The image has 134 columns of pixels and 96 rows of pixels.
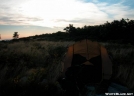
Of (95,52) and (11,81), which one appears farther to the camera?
(95,52)

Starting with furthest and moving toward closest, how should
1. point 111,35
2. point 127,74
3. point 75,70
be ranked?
point 111,35 → point 127,74 → point 75,70

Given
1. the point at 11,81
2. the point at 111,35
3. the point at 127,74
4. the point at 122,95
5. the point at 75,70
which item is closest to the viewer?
the point at 122,95

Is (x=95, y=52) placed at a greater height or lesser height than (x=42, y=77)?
greater

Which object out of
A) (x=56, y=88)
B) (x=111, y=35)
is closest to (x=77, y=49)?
(x=56, y=88)

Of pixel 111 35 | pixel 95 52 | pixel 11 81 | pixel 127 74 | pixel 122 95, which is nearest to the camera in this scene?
pixel 122 95

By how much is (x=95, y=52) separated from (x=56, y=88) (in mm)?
3147

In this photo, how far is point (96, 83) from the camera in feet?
22.1

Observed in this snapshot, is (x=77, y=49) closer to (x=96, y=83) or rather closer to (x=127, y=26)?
(x=96, y=83)

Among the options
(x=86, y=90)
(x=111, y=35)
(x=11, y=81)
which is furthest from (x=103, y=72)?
(x=111, y=35)

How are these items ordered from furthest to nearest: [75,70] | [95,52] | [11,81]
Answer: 1. [95,52]
2. [75,70]
3. [11,81]

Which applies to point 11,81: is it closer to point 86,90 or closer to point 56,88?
point 56,88

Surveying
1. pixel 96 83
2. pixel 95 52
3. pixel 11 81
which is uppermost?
pixel 95 52

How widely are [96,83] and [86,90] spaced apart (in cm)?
119

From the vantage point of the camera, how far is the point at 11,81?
5742 millimetres
